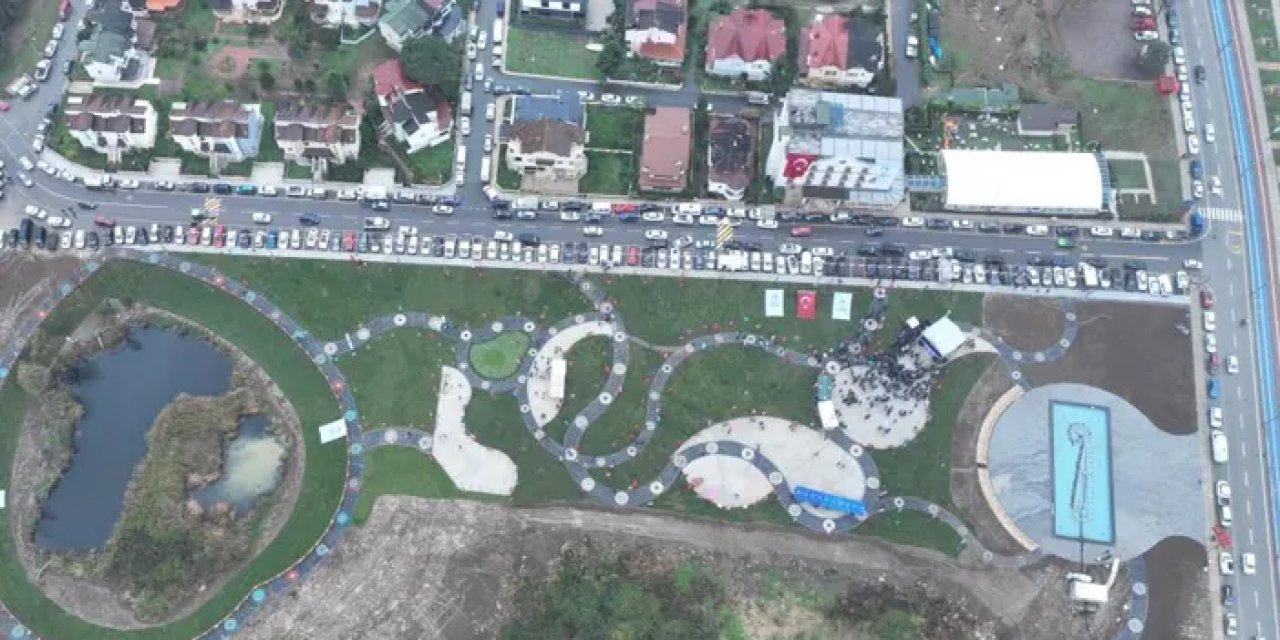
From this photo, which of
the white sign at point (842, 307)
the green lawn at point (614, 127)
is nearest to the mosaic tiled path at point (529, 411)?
the white sign at point (842, 307)

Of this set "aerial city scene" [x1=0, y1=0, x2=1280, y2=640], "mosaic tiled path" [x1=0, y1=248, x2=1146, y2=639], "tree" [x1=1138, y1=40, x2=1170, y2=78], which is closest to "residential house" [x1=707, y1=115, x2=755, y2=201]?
"aerial city scene" [x1=0, y1=0, x2=1280, y2=640]

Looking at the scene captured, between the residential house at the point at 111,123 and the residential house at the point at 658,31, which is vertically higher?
the residential house at the point at 658,31

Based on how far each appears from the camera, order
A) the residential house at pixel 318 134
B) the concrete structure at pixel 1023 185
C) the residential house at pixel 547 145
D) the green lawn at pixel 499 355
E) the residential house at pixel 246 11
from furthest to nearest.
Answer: the residential house at pixel 246 11, the concrete structure at pixel 1023 185, the residential house at pixel 318 134, the residential house at pixel 547 145, the green lawn at pixel 499 355

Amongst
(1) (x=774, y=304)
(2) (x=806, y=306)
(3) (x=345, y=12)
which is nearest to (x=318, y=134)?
(3) (x=345, y=12)

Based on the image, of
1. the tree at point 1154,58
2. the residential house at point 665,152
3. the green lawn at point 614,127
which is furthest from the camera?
the tree at point 1154,58

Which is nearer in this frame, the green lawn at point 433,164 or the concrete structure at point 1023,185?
the concrete structure at point 1023,185

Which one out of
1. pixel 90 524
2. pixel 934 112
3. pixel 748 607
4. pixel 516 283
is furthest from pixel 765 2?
pixel 90 524

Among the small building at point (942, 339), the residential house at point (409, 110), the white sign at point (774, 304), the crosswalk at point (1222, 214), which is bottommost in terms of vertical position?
the small building at point (942, 339)

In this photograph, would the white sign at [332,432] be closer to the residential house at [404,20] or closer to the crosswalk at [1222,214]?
the residential house at [404,20]
